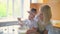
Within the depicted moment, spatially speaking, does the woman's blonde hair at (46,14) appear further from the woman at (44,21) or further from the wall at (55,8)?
the wall at (55,8)

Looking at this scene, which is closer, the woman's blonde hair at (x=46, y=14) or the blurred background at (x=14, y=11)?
the woman's blonde hair at (x=46, y=14)

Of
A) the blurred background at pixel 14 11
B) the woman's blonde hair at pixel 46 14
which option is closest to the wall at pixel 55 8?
the blurred background at pixel 14 11

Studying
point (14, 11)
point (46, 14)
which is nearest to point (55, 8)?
point (14, 11)

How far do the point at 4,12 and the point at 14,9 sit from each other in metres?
0.25

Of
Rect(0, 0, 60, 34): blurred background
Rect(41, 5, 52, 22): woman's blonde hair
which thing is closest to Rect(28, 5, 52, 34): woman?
Rect(41, 5, 52, 22): woman's blonde hair

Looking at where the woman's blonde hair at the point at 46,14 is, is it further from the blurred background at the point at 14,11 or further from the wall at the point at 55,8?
the wall at the point at 55,8

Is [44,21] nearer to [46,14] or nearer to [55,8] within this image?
[46,14]

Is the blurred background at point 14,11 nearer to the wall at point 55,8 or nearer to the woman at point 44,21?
the wall at point 55,8

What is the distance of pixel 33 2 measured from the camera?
324 cm

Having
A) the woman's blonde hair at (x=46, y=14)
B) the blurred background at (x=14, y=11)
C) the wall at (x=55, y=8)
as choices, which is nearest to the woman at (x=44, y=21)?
the woman's blonde hair at (x=46, y=14)

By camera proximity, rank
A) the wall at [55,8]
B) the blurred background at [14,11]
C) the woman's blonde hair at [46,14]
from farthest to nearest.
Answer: the wall at [55,8], the blurred background at [14,11], the woman's blonde hair at [46,14]

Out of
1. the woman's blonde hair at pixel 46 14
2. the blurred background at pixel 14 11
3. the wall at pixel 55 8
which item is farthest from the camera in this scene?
the wall at pixel 55 8

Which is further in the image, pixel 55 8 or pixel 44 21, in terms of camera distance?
pixel 55 8

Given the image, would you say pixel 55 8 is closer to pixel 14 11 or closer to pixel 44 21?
pixel 14 11
